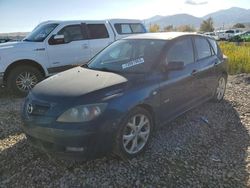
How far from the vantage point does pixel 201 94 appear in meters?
5.46

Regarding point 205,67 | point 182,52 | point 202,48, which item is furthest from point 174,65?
point 202,48

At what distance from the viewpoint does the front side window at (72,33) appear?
7979mm

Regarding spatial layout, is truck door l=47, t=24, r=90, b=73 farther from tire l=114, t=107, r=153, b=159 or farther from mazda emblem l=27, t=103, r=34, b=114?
tire l=114, t=107, r=153, b=159

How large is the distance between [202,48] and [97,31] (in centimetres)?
385

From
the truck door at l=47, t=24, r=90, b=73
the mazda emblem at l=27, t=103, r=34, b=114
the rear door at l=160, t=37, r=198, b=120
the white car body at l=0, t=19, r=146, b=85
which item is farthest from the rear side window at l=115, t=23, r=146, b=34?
the mazda emblem at l=27, t=103, r=34, b=114

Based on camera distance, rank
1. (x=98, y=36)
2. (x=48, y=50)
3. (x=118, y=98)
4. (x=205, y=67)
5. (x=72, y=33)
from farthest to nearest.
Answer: (x=98, y=36) → (x=72, y=33) → (x=48, y=50) → (x=205, y=67) → (x=118, y=98)

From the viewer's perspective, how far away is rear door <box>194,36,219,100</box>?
5.33 meters

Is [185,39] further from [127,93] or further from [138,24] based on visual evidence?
[138,24]

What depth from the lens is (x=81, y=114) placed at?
346cm

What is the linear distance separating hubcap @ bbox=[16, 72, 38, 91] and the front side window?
128 centimetres

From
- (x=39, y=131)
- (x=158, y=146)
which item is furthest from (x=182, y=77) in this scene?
(x=39, y=131)

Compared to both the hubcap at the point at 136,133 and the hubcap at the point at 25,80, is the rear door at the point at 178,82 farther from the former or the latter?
the hubcap at the point at 25,80

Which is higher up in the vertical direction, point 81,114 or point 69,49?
point 69,49

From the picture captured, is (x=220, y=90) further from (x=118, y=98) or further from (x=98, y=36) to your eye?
(x=98, y=36)
